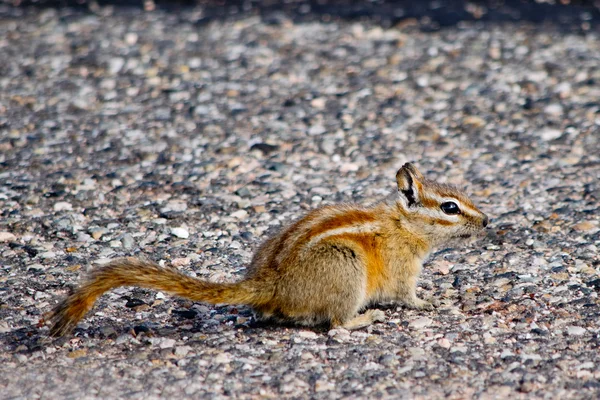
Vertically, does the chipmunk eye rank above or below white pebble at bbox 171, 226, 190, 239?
above

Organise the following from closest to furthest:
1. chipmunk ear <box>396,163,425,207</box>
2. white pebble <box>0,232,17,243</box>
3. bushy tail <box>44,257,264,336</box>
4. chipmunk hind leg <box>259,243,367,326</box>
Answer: bushy tail <box>44,257,264,336</box>, chipmunk hind leg <box>259,243,367,326</box>, chipmunk ear <box>396,163,425,207</box>, white pebble <box>0,232,17,243</box>

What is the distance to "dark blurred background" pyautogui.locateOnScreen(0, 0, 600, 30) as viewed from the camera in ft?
28.8

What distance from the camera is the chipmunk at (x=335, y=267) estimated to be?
3795 millimetres

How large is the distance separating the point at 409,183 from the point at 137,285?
56.0 inches

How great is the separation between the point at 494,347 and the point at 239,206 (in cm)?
219

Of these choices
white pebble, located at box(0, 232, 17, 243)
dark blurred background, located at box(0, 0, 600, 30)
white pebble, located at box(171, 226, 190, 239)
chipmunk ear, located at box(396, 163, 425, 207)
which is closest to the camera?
chipmunk ear, located at box(396, 163, 425, 207)

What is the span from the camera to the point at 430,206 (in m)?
4.36

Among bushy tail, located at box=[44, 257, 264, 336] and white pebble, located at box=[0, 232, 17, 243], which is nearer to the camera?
bushy tail, located at box=[44, 257, 264, 336]

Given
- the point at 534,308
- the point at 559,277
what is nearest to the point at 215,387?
the point at 534,308

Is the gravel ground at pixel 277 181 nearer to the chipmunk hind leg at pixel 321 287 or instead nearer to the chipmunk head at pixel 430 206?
the chipmunk hind leg at pixel 321 287

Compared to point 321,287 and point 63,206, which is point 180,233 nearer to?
point 63,206

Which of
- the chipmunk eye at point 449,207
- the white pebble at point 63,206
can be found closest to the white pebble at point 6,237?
the white pebble at point 63,206

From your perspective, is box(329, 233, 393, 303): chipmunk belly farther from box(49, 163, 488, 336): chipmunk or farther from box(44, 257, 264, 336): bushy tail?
box(44, 257, 264, 336): bushy tail

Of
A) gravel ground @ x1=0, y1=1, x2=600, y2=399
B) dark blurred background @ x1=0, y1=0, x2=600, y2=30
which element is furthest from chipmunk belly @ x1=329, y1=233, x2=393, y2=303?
dark blurred background @ x1=0, y1=0, x2=600, y2=30
